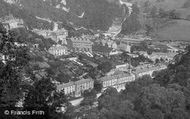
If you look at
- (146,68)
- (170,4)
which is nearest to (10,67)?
(146,68)

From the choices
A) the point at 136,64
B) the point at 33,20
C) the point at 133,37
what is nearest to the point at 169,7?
the point at 133,37

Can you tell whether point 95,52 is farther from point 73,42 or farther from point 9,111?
point 9,111

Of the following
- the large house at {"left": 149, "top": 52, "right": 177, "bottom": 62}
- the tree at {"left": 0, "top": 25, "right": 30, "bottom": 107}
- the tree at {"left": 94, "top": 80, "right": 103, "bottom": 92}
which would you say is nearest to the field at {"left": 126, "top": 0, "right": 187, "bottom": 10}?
the large house at {"left": 149, "top": 52, "right": 177, "bottom": 62}

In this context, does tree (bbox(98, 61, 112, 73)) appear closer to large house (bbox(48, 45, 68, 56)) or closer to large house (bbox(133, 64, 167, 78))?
large house (bbox(133, 64, 167, 78))

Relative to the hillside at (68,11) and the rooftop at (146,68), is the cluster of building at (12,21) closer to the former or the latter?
the hillside at (68,11)

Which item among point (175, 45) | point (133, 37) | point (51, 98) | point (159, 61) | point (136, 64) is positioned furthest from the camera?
point (133, 37)

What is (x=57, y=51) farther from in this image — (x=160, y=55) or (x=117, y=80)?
(x=160, y=55)
